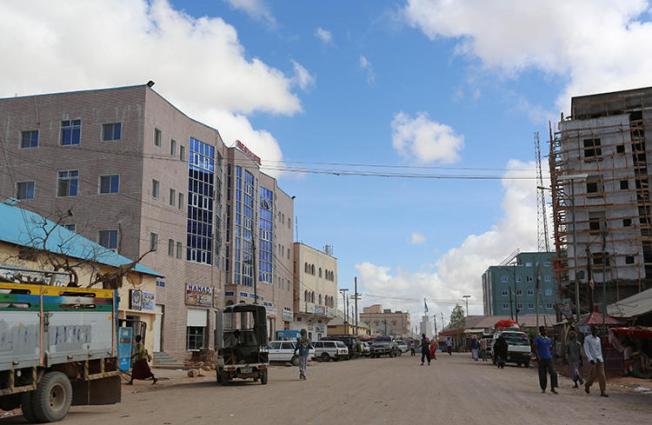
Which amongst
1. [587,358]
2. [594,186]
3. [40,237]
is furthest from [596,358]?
[594,186]

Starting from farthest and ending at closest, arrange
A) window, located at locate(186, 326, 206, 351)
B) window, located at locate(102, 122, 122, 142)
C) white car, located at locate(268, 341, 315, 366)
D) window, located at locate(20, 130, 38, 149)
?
window, located at locate(186, 326, 206, 351) → window, located at locate(20, 130, 38, 149) → window, located at locate(102, 122, 122, 142) → white car, located at locate(268, 341, 315, 366)

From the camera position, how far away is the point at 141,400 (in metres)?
16.8

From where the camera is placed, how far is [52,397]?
12.4m

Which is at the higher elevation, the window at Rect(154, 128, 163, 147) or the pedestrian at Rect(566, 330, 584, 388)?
the window at Rect(154, 128, 163, 147)

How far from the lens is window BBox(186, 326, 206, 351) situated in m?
46.4

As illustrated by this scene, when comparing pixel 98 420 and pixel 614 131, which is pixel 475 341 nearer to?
pixel 614 131

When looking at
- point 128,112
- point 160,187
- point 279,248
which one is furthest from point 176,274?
point 279,248

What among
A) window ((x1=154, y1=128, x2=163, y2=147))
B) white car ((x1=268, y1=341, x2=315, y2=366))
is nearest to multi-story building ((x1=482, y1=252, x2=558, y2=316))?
white car ((x1=268, y1=341, x2=315, y2=366))

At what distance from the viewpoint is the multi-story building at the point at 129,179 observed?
42.1 metres

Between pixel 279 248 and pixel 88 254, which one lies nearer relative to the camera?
pixel 88 254

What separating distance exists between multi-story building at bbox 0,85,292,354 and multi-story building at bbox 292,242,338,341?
3054 centimetres

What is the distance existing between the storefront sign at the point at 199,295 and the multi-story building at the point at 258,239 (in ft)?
13.0

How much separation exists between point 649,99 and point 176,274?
46937 millimetres

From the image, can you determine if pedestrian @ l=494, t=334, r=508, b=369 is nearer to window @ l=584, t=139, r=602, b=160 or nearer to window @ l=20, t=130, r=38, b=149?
window @ l=584, t=139, r=602, b=160
